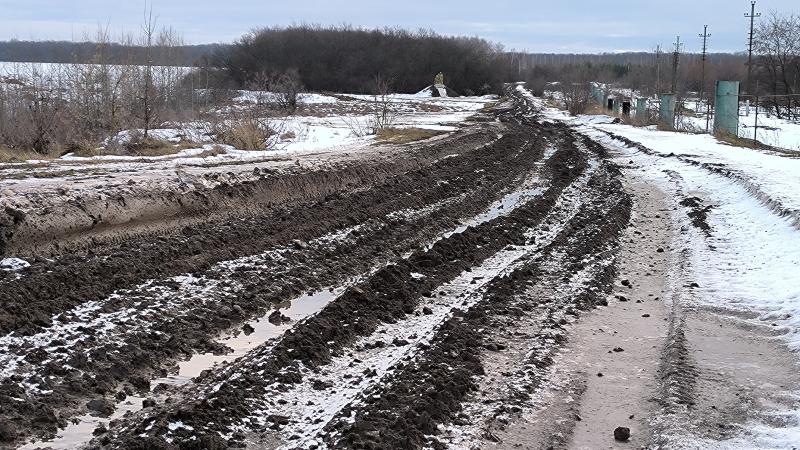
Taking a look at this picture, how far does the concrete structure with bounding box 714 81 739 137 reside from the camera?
33.4m

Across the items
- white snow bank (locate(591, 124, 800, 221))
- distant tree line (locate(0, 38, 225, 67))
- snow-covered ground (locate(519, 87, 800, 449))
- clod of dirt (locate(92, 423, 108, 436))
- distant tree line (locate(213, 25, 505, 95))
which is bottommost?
clod of dirt (locate(92, 423, 108, 436))

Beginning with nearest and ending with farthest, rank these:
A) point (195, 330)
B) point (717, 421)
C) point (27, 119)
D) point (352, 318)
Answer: point (717, 421), point (195, 330), point (352, 318), point (27, 119)

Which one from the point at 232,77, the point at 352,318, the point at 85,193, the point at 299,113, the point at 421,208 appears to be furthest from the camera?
the point at 232,77

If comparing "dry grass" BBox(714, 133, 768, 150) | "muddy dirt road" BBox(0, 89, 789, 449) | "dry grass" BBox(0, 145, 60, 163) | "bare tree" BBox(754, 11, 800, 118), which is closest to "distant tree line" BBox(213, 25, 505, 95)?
"bare tree" BBox(754, 11, 800, 118)

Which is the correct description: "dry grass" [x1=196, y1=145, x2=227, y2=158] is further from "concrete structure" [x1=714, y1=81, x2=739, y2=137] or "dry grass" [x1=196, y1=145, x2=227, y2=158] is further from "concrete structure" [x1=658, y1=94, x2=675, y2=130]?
"concrete structure" [x1=658, y1=94, x2=675, y2=130]

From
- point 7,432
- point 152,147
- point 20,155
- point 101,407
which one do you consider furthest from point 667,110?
point 7,432

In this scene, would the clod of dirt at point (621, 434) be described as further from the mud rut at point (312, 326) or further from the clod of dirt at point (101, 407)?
the clod of dirt at point (101, 407)

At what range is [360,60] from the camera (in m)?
111

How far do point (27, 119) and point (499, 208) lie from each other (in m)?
12.4

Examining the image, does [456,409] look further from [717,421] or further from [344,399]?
[717,421]

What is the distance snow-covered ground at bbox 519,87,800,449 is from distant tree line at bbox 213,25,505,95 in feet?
288

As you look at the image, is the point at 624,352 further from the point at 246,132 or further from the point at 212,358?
the point at 246,132

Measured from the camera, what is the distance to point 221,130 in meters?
23.0

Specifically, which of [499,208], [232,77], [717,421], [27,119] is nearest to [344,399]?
[717,421]
